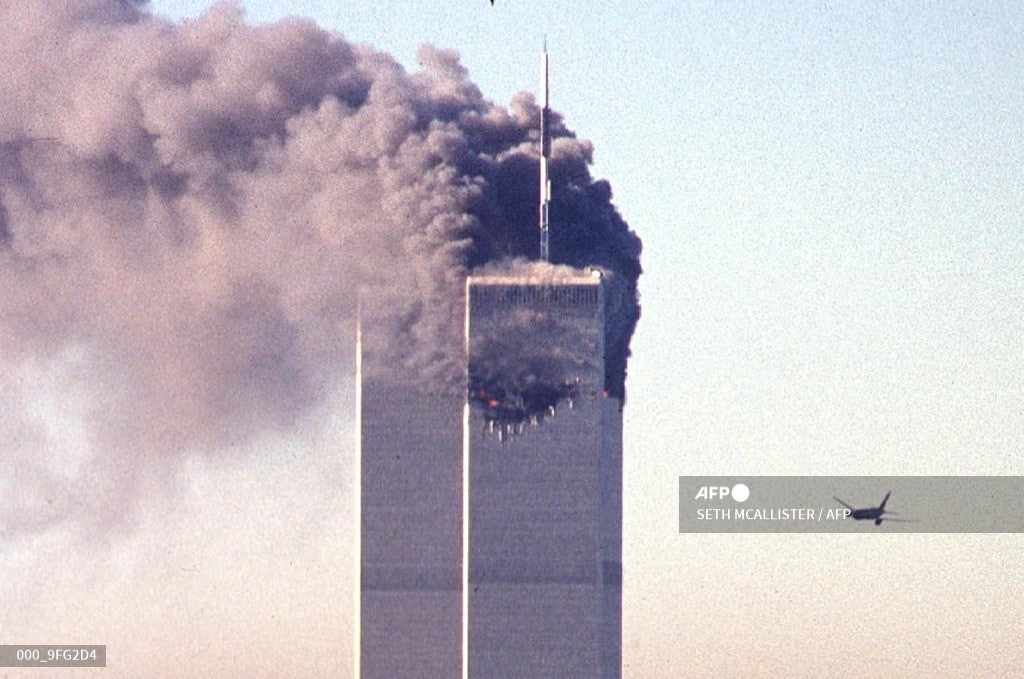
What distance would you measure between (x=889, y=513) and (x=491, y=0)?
34.0m

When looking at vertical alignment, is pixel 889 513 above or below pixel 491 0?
below

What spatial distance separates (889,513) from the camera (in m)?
152

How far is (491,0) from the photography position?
146125mm
